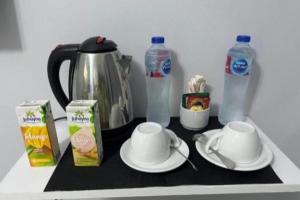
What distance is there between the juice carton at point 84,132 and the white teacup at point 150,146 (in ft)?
0.31

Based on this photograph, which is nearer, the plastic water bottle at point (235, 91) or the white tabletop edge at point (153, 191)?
the white tabletop edge at point (153, 191)

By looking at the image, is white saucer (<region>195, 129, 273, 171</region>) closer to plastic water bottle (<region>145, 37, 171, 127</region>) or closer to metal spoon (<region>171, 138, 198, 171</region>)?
metal spoon (<region>171, 138, 198, 171</region>)

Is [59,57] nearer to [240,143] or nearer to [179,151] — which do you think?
[179,151]

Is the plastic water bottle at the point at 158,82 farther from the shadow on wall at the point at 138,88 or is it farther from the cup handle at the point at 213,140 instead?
the cup handle at the point at 213,140

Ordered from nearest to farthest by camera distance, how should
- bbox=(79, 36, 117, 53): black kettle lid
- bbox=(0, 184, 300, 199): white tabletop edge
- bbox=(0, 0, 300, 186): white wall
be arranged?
bbox=(0, 184, 300, 199): white tabletop edge
bbox=(79, 36, 117, 53): black kettle lid
bbox=(0, 0, 300, 186): white wall

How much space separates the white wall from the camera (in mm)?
697

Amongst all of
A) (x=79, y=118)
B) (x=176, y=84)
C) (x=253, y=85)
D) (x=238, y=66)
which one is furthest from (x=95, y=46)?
(x=253, y=85)

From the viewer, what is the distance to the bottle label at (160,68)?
69 centimetres

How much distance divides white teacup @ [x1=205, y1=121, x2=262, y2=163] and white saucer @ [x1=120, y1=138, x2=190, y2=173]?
0.09m

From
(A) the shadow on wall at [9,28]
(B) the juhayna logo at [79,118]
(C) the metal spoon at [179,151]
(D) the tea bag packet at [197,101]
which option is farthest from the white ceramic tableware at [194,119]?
(A) the shadow on wall at [9,28]

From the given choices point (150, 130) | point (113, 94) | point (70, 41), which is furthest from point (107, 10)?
point (150, 130)

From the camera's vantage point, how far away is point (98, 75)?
0.61 metres

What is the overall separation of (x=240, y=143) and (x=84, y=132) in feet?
1.23

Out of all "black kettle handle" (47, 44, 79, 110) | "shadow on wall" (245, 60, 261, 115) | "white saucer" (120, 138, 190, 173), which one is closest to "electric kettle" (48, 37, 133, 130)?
"black kettle handle" (47, 44, 79, 110)
